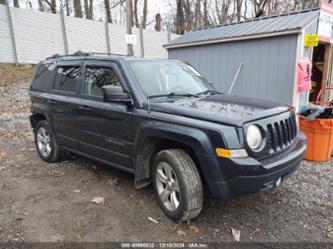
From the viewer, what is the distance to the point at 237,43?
27.5 ft

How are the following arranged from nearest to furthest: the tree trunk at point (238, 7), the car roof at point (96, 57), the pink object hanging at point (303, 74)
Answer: the car roof at point (96, 57) → the pink object hanging at point (303, 74) → the tree trunk at point (238, 7)

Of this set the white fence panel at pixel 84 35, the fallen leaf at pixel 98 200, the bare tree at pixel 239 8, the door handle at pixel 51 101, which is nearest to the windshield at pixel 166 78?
the fallen leaf at pixel 98 200

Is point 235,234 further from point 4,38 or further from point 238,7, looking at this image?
point 238,7

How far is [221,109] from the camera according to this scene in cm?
314

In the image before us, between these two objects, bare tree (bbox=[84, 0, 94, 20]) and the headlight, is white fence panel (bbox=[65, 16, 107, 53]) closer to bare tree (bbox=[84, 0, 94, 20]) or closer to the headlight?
bare tree (bbox=[84, 0, 94, 20])

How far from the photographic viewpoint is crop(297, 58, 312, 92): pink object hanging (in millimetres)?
7160

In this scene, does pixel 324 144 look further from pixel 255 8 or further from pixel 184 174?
pixel 255 8

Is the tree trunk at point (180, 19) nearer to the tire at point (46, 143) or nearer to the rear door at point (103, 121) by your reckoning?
the tire at point (46, 143)

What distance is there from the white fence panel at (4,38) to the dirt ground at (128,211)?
9845mm

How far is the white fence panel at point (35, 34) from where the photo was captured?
13328 millimetres

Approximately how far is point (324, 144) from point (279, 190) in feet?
5.63

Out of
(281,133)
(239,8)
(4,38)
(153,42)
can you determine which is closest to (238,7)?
(239,8)

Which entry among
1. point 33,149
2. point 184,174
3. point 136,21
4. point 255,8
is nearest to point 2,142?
point 33,149

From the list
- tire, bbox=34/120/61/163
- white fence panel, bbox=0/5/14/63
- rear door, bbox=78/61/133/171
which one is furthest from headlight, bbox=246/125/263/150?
white fence panel, bbox=0/5/14/63
